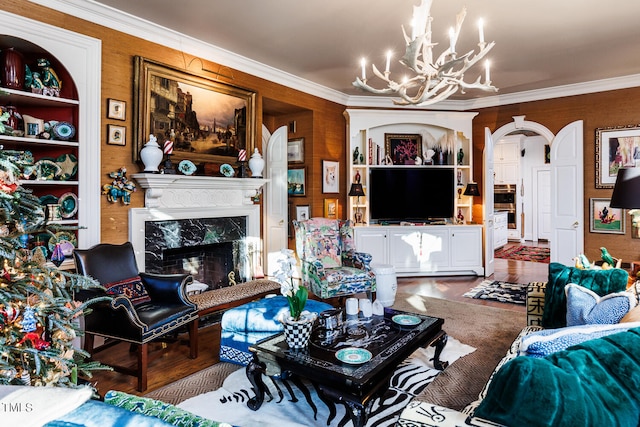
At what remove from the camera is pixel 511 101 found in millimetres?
6102

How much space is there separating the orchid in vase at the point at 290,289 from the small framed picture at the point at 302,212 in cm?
348

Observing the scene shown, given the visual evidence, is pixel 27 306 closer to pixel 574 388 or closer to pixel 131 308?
pixel 131 308

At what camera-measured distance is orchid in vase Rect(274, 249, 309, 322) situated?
226cm

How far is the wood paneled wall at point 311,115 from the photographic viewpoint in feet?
11.2

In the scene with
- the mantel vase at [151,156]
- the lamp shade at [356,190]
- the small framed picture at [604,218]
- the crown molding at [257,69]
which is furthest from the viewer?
the lamp shade at [356,190]

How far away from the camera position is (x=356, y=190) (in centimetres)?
599

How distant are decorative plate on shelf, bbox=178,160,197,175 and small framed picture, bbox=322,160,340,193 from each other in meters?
2.39

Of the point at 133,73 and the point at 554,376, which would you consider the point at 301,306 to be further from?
the point at 133,73

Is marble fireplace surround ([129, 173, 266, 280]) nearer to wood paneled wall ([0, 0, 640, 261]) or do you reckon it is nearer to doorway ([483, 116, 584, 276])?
wood paneled wall ([0, 0, 640, 261])

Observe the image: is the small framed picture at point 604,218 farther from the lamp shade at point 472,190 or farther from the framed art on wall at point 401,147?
the framed art on wall at point 401,147

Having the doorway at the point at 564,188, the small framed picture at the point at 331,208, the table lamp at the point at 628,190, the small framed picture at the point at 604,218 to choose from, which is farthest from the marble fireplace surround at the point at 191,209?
the small framed picture at the point at 604,218

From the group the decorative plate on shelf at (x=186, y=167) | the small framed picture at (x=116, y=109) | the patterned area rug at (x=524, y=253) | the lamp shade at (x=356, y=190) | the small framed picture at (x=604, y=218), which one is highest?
the small framed picture at (x=116, y=109)

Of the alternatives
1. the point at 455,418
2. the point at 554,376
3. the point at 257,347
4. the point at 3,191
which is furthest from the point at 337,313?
the point at 3,191

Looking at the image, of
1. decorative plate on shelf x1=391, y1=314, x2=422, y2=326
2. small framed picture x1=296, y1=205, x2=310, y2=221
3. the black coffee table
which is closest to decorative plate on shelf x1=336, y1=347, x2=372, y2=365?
the black coffee table
